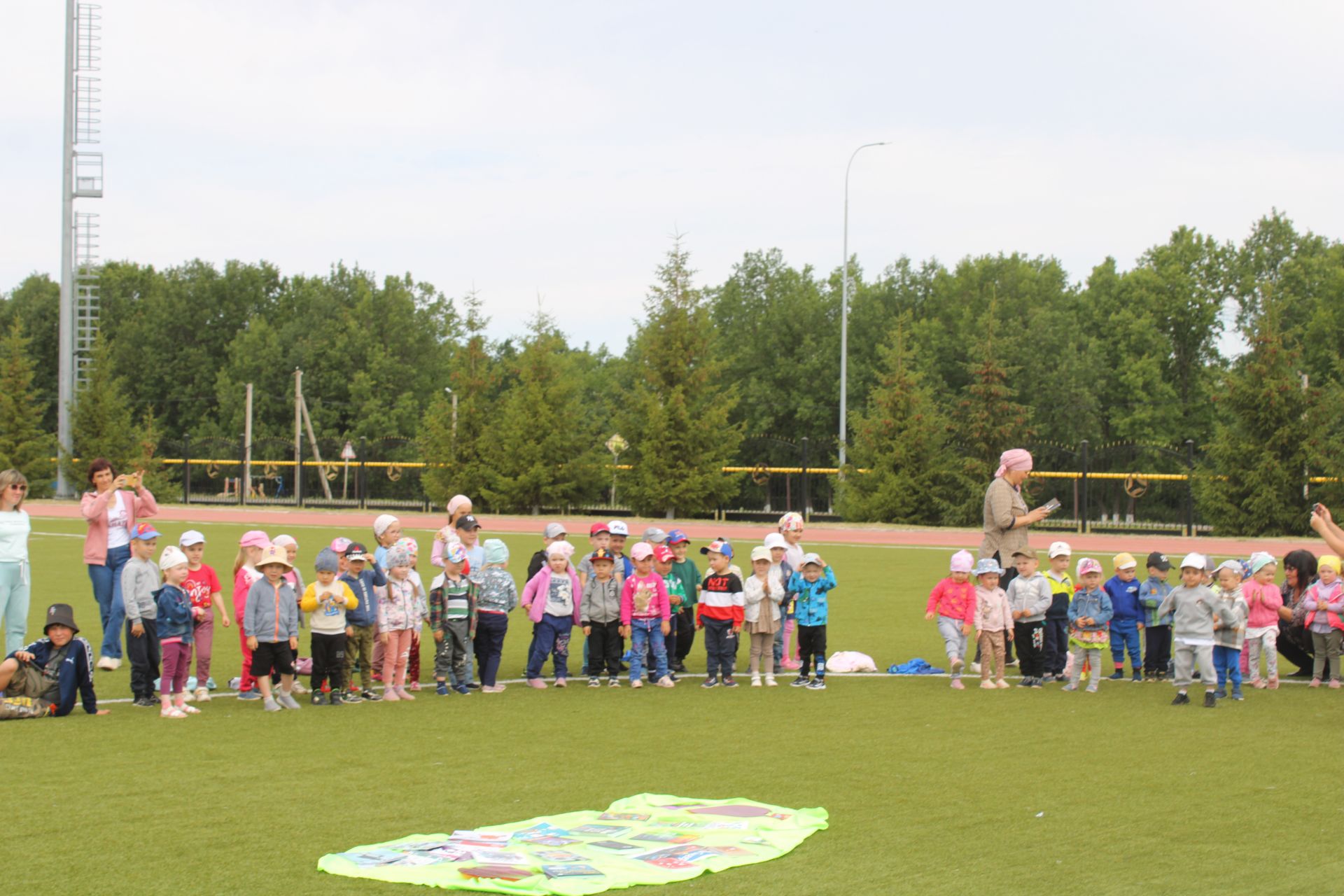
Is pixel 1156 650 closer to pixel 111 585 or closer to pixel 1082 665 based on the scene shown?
pixel 1082 665

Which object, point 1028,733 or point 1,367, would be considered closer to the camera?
A: point 1028,733

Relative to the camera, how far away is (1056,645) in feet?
39.5

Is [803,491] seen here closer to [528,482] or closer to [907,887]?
[528,482]

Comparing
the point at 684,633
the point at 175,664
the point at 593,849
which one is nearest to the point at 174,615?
the point at 175,664

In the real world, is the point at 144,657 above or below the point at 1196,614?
below

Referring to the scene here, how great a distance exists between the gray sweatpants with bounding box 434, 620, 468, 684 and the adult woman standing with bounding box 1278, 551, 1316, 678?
743cm

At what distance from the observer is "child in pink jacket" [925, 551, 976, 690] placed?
38.9ft

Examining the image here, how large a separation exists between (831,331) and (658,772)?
65.9m

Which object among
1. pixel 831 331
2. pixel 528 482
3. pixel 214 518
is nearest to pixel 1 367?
pixel 214 518

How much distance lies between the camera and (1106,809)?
7.17 metres

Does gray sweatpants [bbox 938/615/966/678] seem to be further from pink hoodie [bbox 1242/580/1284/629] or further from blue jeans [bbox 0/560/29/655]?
blue jeans [bbox 0/560/29/655]

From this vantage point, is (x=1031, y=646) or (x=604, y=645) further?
(x=604, y=645)

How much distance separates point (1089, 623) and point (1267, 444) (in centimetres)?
2187

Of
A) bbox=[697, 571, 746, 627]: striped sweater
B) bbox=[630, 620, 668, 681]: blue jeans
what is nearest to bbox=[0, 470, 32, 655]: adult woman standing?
bbox=[630, 620, 668, 681]: blue jeans
